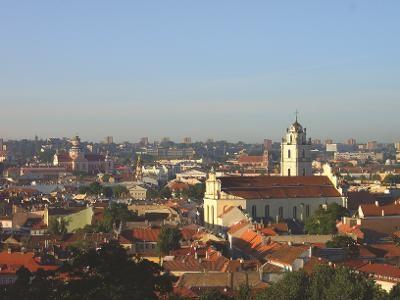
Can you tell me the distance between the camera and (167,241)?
4681 centimetres

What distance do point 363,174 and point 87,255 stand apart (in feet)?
416

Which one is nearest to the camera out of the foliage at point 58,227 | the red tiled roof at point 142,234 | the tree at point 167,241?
the tree at point 167,241

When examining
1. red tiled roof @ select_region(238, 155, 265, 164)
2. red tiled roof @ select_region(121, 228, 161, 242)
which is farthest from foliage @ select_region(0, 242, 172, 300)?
red tiled roof @ select_region(238, 155, 265, 164)

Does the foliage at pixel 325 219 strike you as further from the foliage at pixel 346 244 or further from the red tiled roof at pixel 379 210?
the foliage at pixel 346 244

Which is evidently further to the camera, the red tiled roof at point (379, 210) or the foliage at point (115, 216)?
the red tiled roof at point (379, 210)


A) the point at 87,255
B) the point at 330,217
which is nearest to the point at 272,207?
the point at 330,217

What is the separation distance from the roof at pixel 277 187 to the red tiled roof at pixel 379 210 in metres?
5.49

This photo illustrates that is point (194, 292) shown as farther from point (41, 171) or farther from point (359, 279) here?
point (41, 171)

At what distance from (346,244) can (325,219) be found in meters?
13.3

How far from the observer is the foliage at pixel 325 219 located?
54.4 meters

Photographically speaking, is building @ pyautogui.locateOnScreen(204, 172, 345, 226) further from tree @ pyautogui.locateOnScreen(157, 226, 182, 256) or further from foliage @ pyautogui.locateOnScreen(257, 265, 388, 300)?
foliage @ pyautogui.locateOnScreen(257, 265, 388, 300)

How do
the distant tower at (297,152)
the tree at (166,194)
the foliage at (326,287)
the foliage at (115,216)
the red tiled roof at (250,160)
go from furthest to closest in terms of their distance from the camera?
1. the red tiled roof at (250,160)
2. the tree at (166,194)
3. the distant tower at (297,152)
4. the foliage at (115,216)
5. the foliage at (326,287)

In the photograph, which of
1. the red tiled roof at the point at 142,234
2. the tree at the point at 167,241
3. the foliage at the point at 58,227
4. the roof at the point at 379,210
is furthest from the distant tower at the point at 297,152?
the tree at the point at 167,241

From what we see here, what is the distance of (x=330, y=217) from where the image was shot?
5659cm
